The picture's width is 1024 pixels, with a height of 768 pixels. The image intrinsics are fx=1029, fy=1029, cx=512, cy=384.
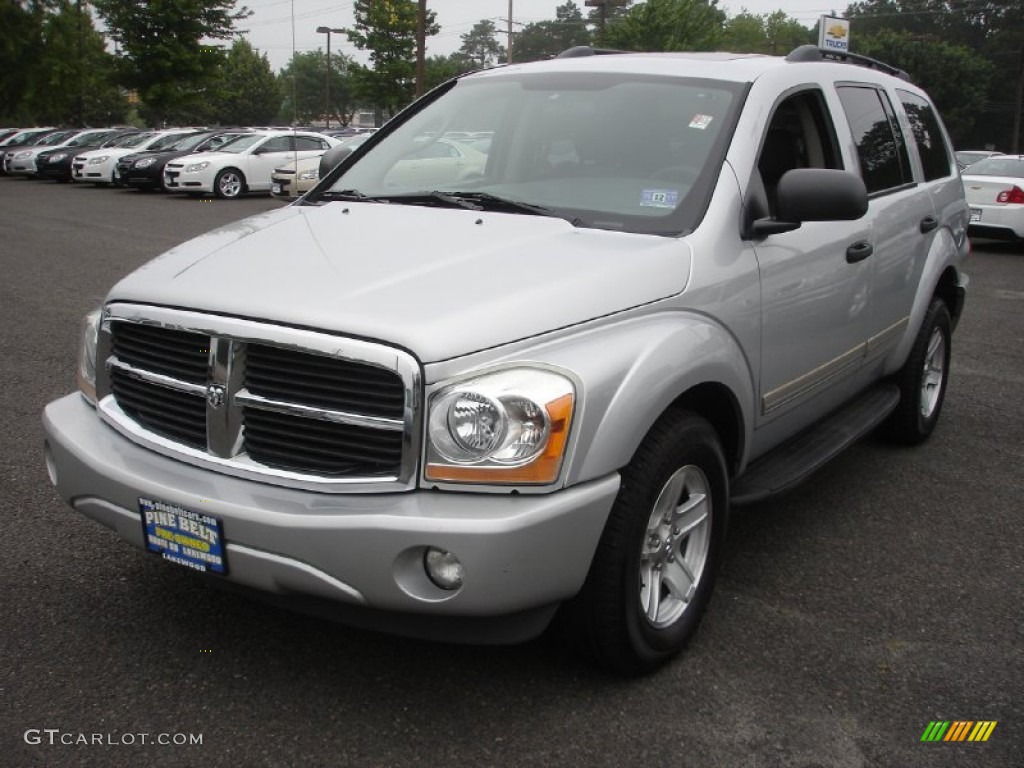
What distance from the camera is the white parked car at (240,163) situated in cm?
2277

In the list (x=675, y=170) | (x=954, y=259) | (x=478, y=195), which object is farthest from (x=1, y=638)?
(x=954, y=259)

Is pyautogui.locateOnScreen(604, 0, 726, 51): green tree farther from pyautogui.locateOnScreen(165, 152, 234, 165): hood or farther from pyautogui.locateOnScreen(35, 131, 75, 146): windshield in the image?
pyautogui.locateOnScreen(165, 152, 234, 165): hood

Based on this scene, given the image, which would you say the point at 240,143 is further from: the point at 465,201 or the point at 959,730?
the point at 959,730

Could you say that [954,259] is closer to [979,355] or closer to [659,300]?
[979,355]

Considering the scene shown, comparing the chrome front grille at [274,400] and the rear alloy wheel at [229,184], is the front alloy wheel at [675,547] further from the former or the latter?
the rear alloy wheel at [229,184]

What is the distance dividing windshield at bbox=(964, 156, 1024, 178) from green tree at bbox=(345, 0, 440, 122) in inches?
1565

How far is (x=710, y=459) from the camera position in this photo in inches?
125

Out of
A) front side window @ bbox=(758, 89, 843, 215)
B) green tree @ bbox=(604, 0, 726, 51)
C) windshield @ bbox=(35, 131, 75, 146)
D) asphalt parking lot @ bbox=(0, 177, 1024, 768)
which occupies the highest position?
green tree @ bbox=(604, 0, 726, 51)

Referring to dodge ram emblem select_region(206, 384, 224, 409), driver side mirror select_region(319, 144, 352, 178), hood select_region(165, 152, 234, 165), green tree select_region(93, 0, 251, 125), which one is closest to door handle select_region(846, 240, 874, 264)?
driver side mirror select_region(319, 144, 352, 178)

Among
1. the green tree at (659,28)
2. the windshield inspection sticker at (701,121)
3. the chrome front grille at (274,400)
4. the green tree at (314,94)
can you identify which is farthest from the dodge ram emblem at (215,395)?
the green tree at (314,94)

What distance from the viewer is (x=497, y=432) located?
2.57 m

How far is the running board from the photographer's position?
366 centimetres

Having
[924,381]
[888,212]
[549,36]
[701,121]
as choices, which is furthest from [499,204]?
[549,36]

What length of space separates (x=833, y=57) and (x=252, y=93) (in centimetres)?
9351
